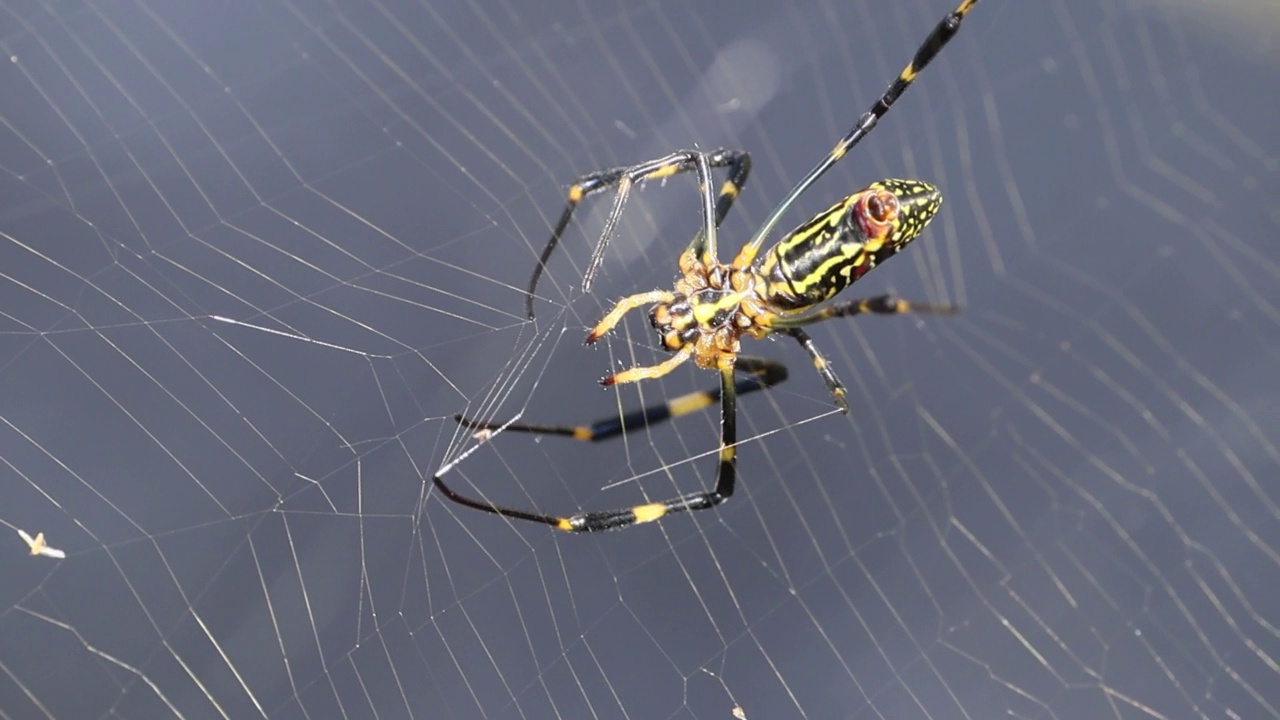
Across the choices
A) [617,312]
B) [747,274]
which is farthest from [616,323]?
[747,274]

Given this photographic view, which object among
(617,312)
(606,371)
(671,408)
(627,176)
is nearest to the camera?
(617,312)

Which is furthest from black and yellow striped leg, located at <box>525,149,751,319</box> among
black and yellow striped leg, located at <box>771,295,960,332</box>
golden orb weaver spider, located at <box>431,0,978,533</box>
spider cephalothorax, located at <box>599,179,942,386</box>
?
black and yellow striped leg, located at <box>771,295,960,332</box>

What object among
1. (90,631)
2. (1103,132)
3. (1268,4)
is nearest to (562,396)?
(90,631)

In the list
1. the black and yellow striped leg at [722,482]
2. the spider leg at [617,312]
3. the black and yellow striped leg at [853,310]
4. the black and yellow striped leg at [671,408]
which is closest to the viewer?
the spider leg at [617,312]

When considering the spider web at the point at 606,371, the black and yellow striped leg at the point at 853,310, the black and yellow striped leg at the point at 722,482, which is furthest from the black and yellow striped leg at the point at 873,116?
the spider web at the point at 606,371

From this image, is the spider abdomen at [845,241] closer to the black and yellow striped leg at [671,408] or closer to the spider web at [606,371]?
the black and yellow striped leg at [671,408]

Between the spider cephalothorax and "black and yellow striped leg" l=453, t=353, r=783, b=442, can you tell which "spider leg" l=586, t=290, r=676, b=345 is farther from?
"black and yellow striped leg" l=453, t=353, r=783, b=442

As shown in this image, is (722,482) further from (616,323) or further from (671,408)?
(616,323)
